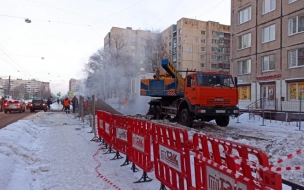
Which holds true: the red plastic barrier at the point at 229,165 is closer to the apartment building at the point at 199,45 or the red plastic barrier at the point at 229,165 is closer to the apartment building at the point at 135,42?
the apartment building at the point at 135,42

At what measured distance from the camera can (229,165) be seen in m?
2.82

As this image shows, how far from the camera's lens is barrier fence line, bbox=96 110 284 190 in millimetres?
2477

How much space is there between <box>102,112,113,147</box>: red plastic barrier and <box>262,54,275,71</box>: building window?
2104 cm

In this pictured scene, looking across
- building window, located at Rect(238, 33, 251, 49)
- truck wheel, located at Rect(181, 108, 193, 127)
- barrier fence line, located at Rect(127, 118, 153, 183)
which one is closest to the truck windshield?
truck wheel, located at Rect(181, 108, 193, 127)

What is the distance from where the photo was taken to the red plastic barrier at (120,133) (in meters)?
6.55

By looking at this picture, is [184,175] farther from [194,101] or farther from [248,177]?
[194,101]

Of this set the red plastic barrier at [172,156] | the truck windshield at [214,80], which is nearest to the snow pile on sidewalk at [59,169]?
the red plastic barrier at [172,156]

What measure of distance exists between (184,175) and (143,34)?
65476 mm

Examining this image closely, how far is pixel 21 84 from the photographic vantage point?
107 meters

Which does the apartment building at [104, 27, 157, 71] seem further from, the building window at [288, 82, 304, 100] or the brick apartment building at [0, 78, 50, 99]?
the brick apartment building at [0, 78, 50, 99]

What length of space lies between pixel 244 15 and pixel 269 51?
20.1 ft

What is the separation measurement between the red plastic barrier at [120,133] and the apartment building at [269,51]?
17662 millimetres

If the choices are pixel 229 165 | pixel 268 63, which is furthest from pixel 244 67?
pixel 229 165

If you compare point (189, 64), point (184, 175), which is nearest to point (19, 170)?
point (184, 175)
